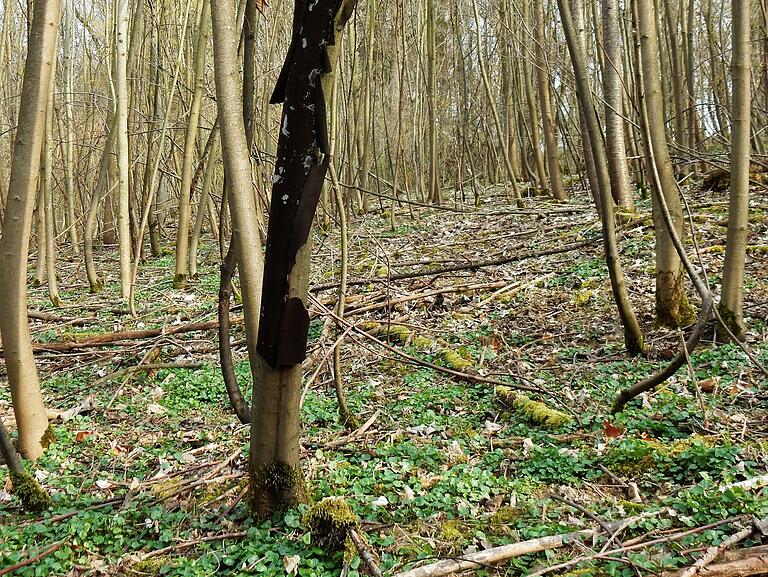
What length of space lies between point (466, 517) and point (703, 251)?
15.4 ft

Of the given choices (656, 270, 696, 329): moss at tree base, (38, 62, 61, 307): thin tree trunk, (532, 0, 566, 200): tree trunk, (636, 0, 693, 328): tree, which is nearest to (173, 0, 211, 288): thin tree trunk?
(38, 62, 61, 307): thin tree trunk

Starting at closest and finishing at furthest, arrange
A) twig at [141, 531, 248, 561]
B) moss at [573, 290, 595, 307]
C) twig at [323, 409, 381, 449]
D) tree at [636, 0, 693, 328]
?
twig at [141, 531, 248, 561], twig at [323, 409, 381, 449], tree at [636, 0, 693, 328], moss at [573, 290, 595, 307]

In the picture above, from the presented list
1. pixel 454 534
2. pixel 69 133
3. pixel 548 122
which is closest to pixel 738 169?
pixel 454 534

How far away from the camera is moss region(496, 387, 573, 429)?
Result: 11.2 ft

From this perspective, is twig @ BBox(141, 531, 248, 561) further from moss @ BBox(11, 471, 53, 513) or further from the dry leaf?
the dry leaf

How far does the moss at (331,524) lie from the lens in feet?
7.41

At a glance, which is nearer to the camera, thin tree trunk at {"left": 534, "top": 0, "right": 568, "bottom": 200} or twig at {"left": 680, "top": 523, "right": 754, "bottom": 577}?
twig at {"left": 680, "top": 523, "right": 754, "bottom": 577}

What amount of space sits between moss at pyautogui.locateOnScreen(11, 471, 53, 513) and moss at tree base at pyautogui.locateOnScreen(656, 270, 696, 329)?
4.18 meters

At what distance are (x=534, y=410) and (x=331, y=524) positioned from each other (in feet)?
5.57

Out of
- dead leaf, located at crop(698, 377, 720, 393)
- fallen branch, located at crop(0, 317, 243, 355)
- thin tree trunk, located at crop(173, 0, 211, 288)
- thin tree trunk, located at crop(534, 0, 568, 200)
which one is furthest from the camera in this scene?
thin tree trunk, located at crop(534, 0, 568, 200)

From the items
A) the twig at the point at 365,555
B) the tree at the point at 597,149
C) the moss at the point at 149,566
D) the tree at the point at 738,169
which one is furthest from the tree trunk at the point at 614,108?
the moss at the point at 149,566

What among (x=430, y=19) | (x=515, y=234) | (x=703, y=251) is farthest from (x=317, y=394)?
(x=430, y=19)

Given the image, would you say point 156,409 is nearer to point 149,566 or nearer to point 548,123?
point 149,566

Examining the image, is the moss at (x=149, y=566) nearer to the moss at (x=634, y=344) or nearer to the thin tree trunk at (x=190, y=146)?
the moss at (x=634, y=344)
